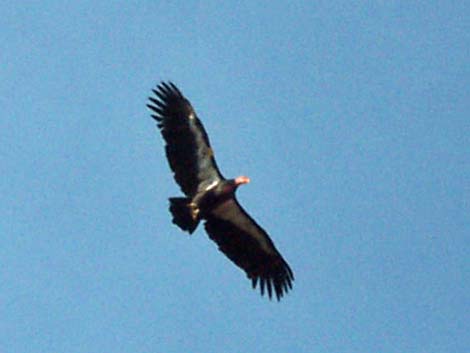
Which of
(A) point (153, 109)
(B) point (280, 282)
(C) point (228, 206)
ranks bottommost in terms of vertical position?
(B) point (280, 282)

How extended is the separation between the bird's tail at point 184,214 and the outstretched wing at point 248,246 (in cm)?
122

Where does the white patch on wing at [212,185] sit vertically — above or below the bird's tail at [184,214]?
above

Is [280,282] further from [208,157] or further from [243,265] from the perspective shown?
[208,157]

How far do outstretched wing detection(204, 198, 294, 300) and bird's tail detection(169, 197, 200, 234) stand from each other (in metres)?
1.22

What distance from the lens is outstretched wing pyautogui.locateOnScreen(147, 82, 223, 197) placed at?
90.6ft

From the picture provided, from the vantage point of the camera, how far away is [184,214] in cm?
2644

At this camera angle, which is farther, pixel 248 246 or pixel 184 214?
pixel 248 246

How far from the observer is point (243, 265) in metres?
28.2

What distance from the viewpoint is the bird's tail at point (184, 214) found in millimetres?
26281

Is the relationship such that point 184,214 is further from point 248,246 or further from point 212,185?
point 248,246

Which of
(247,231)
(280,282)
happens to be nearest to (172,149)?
(247,231)

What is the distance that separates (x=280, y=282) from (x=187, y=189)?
4589 millimetres

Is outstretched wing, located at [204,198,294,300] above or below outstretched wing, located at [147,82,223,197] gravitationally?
below

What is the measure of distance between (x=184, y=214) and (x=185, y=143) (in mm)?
2821
